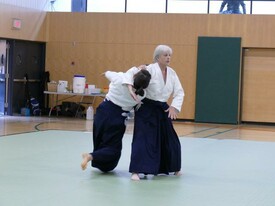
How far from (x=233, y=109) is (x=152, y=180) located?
938 centimetres

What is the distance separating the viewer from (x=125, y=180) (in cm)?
521

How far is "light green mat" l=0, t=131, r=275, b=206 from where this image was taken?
14.1ft

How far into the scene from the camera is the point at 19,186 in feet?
15.4

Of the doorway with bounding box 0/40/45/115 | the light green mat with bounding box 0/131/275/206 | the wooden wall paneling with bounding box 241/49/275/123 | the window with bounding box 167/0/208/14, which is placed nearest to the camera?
the light green mat with bounding box 0/131/275/206

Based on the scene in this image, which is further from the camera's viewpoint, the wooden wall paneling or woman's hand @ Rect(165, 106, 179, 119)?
the wooden wall paneling

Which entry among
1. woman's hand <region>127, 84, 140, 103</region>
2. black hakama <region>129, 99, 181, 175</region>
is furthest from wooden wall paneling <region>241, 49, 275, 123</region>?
woman's hand <region>127, 84, 140, 103</region>

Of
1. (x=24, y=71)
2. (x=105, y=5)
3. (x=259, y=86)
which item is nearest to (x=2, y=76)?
(x=24, y=71)

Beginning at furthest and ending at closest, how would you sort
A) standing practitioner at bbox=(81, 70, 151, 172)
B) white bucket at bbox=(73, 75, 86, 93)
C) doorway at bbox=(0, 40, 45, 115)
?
doorway at bbox=(0, 40, 45, 115)
white bucket at bbox=(73, 75, 86, 93)
standing practitioner at bbox=(81, 70, 151, 172)

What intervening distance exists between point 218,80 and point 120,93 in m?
9.25

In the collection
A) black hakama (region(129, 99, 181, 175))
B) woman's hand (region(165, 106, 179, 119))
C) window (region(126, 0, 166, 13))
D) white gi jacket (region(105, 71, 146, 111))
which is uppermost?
window (region(126, 0, 166, 13))

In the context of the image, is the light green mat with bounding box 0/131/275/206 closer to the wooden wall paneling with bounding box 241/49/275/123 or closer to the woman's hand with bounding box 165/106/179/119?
the woman's hand with bounding box 165/106/179/119

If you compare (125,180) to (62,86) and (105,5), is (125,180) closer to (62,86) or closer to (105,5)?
(62,86)

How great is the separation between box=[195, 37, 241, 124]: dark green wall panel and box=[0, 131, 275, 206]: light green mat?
640 cm

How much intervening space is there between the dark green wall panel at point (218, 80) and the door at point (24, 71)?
4560mm
